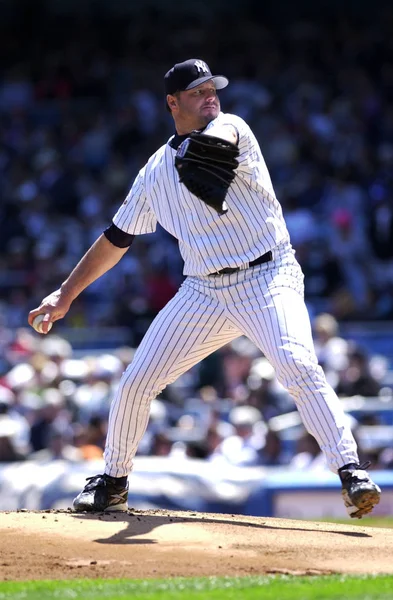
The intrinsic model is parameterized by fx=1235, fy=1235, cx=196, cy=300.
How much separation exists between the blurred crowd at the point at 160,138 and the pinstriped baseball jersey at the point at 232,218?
7641 millimetres

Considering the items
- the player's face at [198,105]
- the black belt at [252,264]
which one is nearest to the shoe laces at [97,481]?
the black belt at [252,264]

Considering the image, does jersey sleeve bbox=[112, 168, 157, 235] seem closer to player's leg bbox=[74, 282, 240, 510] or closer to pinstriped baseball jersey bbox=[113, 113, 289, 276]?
pinstriped baseball jersey bbox=[113, 113, 289, 276]

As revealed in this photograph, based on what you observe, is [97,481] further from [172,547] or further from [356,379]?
[356,379]

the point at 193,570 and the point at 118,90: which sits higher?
the point at 118,90

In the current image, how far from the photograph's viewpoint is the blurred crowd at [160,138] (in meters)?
14.1

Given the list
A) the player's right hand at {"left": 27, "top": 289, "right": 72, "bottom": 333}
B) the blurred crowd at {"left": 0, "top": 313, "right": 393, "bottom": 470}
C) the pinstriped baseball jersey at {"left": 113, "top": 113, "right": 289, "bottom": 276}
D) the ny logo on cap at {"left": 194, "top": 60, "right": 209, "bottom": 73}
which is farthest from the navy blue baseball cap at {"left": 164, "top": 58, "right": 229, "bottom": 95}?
the blurred crowd at {"left": 0, "top": 313, "right": 393, "bottom": 470}

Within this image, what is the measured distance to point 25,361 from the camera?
42.8ft

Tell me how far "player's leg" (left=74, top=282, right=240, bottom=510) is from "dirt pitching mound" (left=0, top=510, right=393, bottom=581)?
0.43m

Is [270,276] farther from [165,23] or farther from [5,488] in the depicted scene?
[165,23]

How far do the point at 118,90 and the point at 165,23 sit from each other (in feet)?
5.84

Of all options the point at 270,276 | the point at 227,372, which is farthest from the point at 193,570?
the point at 227,372

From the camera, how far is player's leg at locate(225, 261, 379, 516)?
17.7ft

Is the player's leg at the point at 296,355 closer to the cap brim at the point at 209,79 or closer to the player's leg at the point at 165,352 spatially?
the player's leg at the point at 165,352

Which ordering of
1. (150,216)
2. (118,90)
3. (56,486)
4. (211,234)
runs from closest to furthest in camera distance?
(211,234)
(150,216)
(56,486)
(118,90)
